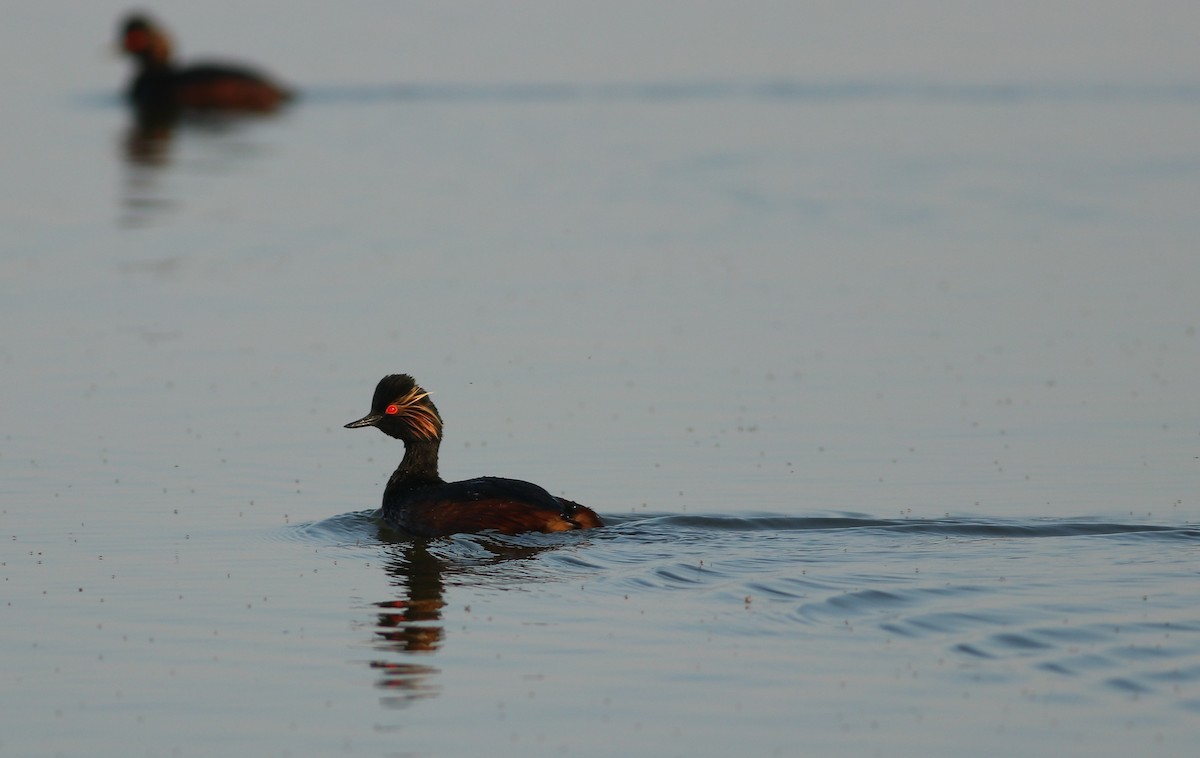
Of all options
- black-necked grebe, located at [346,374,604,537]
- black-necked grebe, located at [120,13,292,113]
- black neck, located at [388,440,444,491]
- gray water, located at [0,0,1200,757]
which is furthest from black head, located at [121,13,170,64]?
black neck, located at [388,440,444,491]

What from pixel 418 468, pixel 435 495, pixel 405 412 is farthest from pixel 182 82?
pixel 435 495

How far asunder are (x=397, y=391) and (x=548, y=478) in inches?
71.7

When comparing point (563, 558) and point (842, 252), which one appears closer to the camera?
point (563, 558)

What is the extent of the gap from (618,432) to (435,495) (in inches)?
143

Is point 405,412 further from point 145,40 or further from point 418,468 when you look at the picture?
point 145,40

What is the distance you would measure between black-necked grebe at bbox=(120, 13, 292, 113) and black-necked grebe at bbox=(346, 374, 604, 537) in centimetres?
3391

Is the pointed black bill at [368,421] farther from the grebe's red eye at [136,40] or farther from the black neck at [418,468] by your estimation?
the grebe's red eye at [136,40]

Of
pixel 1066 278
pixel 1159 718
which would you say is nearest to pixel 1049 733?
pixel 1159 718

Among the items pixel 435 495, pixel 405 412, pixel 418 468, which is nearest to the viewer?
pixel 435 495

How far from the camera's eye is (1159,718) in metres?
11.4

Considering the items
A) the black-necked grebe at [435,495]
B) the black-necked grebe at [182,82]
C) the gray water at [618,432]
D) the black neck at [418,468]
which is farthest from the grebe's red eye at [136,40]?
the black neck at [418,468]

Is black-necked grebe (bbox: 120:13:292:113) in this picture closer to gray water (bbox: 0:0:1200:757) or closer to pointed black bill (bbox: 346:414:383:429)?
gray water (bbox: 0:0:1200:757)

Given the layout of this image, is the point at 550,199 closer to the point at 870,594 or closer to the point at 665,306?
the point at 665,306

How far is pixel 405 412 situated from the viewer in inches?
703
